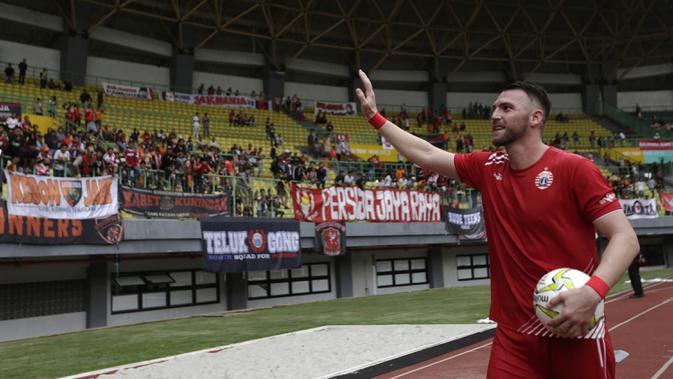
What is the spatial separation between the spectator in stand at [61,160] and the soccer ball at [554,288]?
15921mm

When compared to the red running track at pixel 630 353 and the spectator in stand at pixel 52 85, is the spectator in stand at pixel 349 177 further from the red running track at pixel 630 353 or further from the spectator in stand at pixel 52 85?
the spectator in stand at pixel 52 85

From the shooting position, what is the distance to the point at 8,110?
2256cm

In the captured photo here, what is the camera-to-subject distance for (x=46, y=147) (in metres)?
18.1

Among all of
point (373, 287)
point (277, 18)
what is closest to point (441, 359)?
point (373, 287)

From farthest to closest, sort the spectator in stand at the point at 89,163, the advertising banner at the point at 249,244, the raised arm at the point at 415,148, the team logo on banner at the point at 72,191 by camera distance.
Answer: the advertising banner at the point at 249,244, the spectator in stand at the point at 89,163, the team logo on banner at the point at 72,191, the raised arm at the point at 415,148

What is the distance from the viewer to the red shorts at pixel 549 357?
313cm

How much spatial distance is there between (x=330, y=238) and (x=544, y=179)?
19.9 meters

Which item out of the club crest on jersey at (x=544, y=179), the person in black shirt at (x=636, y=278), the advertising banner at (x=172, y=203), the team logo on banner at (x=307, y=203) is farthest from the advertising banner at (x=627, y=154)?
the club crest on jersey at (x=544, y=179)

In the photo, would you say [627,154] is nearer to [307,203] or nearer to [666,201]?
[666,201]

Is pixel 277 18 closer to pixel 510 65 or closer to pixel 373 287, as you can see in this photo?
pixel 510 65

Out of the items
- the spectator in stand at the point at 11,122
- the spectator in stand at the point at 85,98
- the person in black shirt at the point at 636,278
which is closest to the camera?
the person in black shirt at the point at 636,278

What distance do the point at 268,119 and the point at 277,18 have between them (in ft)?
35.3

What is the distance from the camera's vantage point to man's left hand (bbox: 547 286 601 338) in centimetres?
269

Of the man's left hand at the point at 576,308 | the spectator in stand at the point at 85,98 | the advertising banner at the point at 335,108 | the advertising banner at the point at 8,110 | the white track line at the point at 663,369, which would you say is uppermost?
the advertising banner at the point at 335,108
